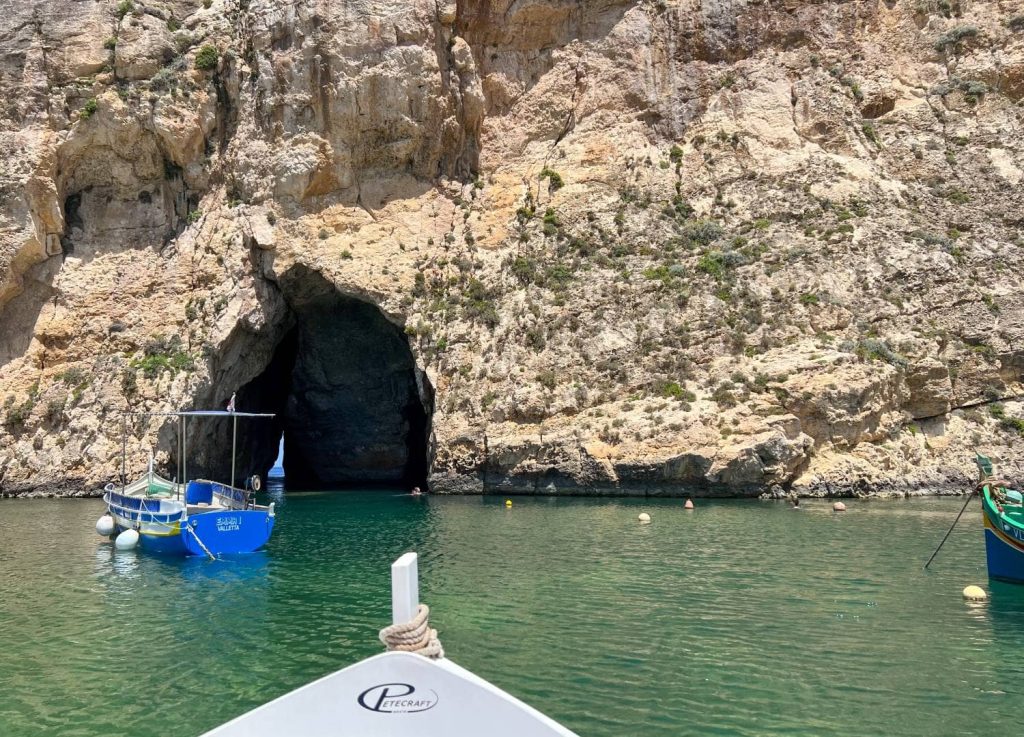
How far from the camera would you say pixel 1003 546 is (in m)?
14.4

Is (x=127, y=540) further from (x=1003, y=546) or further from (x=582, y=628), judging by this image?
(x=1003, y=546)

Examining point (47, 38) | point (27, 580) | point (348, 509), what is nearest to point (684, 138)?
point (348, 509)

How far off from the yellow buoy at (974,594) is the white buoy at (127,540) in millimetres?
18820

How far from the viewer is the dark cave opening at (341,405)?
155 feet

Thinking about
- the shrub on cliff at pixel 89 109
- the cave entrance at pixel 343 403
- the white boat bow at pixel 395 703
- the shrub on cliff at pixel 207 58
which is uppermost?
the shrub on cliff at pixel 207 58

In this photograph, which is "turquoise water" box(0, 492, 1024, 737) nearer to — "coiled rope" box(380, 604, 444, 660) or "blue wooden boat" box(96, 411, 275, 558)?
"blue wooden boat" box(96, 411, 275, 558)

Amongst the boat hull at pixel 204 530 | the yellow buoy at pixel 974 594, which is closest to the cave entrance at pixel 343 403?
the boat hull at pixel 204 530

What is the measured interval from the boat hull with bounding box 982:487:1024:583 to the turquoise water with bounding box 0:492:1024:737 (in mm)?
447

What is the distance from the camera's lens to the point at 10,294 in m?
39.9

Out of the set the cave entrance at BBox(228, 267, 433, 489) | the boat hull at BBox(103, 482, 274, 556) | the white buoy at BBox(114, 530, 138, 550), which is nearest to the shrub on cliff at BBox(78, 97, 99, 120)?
the cave entrance at BBox(228, 267, 433, 489)

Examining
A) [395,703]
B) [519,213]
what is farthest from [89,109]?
[395,703]

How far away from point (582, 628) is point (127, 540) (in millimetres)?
14043

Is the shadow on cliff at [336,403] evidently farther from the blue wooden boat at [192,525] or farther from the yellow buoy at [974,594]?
the yellow buoy at [974,594]

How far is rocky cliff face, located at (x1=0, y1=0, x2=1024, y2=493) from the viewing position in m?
34.2
